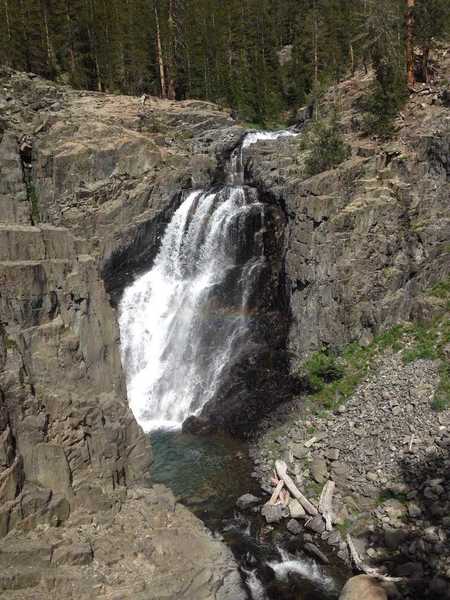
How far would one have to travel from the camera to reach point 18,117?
43500 mm

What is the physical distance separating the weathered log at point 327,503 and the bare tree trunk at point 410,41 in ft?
85.3

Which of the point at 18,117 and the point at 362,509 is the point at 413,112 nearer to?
the point at 362,509

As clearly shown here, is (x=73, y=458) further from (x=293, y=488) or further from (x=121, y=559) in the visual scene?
(x=293, y=488)

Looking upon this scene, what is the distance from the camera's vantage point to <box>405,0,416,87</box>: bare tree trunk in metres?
31.9

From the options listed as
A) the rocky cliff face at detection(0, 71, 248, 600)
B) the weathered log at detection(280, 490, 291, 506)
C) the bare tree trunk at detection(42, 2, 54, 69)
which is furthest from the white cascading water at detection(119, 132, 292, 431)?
the bare tree trunk at detection(42, 2, 54, 69)

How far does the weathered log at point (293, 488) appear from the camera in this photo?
1916 cm

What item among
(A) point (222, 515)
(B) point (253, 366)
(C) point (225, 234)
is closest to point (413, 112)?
(C) point (225, 234)

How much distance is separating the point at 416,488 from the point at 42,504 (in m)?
12.7

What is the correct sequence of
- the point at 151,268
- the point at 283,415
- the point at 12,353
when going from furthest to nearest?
the point at 151,268, the point at 283,415, the point at 12,353

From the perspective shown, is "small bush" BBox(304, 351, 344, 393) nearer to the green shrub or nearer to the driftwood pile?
the driftwood pile

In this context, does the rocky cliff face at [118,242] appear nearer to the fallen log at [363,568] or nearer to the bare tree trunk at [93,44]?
the bare tree trunk at [93,44]

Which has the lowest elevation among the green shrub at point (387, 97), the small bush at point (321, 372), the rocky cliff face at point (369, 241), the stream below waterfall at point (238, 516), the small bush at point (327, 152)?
the stream below waterfall at point (238, 516)

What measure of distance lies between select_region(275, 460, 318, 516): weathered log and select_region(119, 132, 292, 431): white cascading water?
6632 millimetres

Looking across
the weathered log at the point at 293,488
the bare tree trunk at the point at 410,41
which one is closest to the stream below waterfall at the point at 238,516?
the weathered log at the point at 293,488
